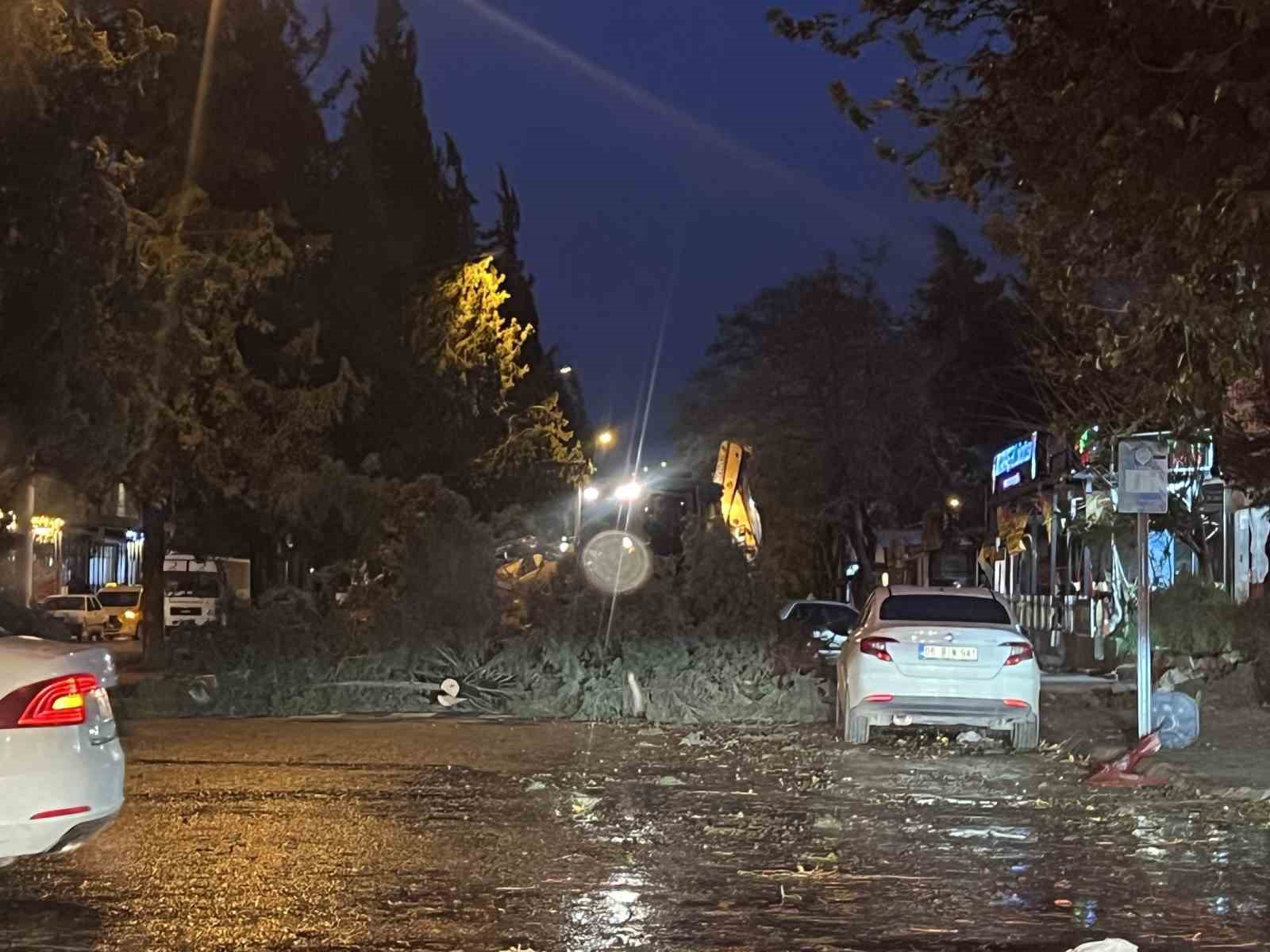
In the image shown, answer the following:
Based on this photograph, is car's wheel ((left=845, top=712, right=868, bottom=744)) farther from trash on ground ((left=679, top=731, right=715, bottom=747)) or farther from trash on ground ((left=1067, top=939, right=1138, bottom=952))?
trash on ground ((left=1067, top=939, right=1138, bottom=952))

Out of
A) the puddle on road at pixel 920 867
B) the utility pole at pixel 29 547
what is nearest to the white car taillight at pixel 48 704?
the puddle on road at pixel 920 867

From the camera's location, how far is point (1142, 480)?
547 inches

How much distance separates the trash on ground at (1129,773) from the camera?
1260cm

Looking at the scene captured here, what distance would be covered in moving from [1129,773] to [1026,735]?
205cm

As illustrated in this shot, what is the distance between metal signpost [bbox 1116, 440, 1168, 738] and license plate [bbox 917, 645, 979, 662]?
4.77 feet

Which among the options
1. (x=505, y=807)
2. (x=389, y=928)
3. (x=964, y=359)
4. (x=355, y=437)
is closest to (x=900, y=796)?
(x=505, y=807)

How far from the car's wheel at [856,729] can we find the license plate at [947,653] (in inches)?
36.0

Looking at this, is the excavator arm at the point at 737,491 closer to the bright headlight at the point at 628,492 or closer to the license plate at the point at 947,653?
the bright headlight at the point at 628,492

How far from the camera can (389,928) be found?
7.47 m

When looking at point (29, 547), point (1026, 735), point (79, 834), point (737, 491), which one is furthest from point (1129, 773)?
point (29, 547)

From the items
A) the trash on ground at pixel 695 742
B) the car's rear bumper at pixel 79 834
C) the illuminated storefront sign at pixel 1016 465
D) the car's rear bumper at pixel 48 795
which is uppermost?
the illuminated storefront sign at pixel 1016 465

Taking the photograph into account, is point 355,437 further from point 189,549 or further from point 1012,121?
point 1012,121

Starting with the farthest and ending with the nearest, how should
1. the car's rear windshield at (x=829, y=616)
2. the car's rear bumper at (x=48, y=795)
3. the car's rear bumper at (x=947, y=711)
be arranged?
the car's rear windshield at (x=829, y=616) < the car's rear bumper at (x=947, y=711) < the car's rear bumper at (x=48, y=795)

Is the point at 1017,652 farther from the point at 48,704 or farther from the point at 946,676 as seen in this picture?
the point at 48,704
